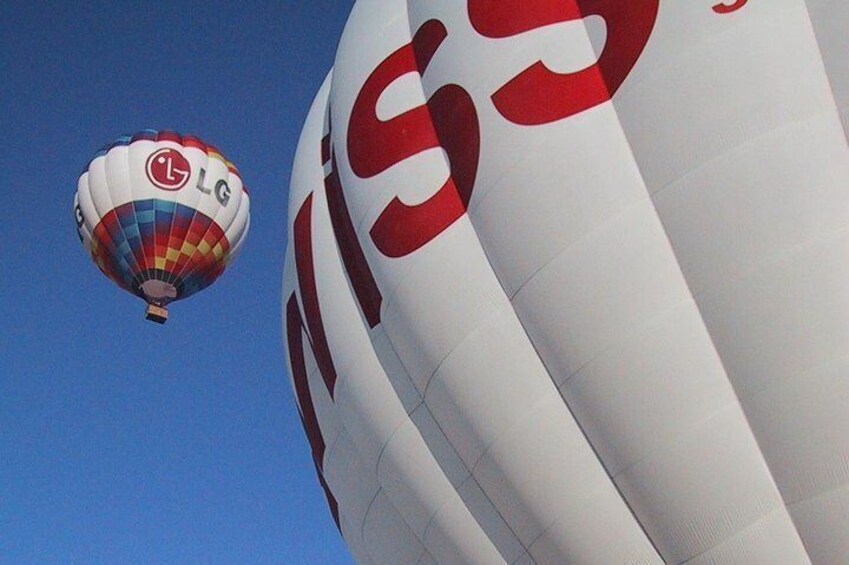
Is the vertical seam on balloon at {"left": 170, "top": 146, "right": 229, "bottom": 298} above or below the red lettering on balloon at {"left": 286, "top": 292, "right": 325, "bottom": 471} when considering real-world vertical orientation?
above

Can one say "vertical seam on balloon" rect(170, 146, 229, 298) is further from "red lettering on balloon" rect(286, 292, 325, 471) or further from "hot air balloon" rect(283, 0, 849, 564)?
"hot air balloon" rect(283, 0, 849, 564)

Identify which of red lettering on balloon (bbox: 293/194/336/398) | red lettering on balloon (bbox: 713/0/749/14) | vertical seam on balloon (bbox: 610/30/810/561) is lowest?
vertical seam on balloon (bbox: 610/30/810/561)

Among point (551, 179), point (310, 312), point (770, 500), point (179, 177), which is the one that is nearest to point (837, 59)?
point (551, 179)

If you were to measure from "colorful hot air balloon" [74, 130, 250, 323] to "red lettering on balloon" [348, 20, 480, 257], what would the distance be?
9964 millimetres

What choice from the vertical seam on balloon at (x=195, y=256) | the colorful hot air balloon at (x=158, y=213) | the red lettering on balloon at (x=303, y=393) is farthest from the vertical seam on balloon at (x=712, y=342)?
the vertical seam on balloon at (x=195, y=256)

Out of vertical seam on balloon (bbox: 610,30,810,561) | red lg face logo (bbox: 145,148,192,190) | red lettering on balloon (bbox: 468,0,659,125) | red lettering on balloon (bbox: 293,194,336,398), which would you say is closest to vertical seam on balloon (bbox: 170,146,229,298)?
red lg face logo (bbox: 145,148,192,190)

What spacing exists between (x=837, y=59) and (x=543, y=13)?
6.34 feet

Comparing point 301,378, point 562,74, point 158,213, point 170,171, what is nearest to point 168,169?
point 170,171

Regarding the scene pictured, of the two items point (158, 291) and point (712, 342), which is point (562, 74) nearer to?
point (712, 342)

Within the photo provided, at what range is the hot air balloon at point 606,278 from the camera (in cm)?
661

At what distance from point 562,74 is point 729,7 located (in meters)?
1.11

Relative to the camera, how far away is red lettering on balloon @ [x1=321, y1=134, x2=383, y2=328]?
8.63m

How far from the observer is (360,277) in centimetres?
881

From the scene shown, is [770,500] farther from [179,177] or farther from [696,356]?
[179,177]
